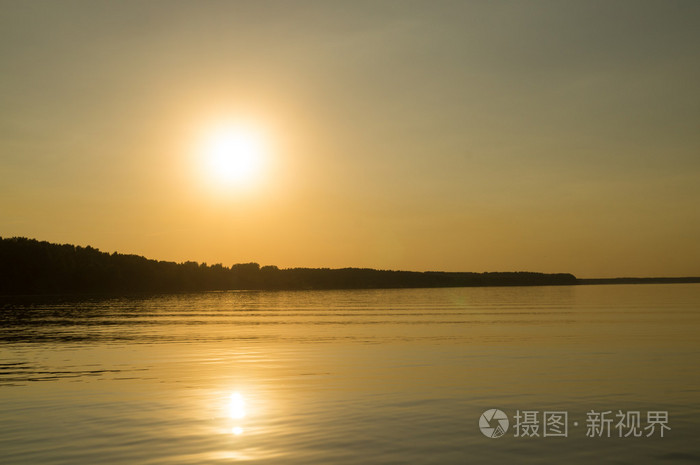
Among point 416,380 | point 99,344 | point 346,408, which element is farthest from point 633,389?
point 99,344

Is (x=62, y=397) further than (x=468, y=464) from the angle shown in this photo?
Yes

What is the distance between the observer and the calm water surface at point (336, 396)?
744 inches

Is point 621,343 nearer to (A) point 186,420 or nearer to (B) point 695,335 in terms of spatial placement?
(B) point 695,335

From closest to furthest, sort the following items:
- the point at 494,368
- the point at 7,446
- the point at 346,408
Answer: the point at 7,446
the point at 346,408
the point at 494,368

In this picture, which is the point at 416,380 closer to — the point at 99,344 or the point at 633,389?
the point at 633,389

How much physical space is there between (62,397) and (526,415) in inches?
818

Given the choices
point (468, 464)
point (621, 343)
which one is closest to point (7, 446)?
point (468, 464)

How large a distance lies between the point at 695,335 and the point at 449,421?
41825 mm

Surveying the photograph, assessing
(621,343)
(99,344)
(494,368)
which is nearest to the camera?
(494,368)

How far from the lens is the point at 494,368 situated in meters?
36.3

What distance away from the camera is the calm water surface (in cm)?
1889

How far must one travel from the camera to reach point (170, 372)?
36.8 metres

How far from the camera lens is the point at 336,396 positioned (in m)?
28.2

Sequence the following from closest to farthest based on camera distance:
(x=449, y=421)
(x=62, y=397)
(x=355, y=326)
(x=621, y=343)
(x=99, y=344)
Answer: (x=449, y=421)
(x=62, y=397)
(x=621, y=343)
(x=99, y=344)
(x=355, y=326)
